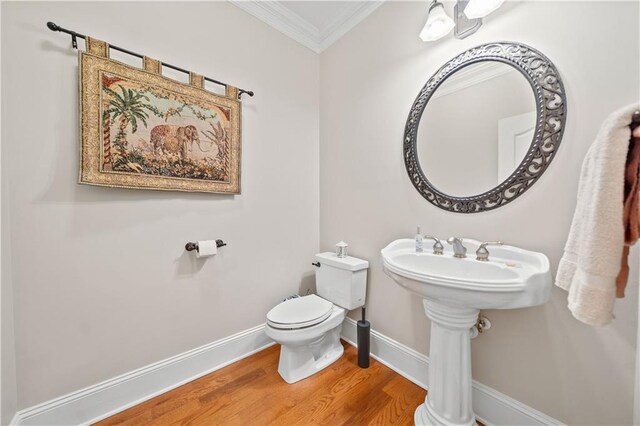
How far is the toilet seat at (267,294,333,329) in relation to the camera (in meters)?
1.41

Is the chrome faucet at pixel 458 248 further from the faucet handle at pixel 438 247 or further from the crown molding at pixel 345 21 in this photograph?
the crown molding at pixel 345 21

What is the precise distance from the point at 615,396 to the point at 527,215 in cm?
73

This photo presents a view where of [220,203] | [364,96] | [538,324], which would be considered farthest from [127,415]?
[364,96]

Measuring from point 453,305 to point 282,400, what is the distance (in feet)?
3.51

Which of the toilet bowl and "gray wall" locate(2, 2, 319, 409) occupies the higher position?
"gray wall" locate(2, 2, 319, 409)

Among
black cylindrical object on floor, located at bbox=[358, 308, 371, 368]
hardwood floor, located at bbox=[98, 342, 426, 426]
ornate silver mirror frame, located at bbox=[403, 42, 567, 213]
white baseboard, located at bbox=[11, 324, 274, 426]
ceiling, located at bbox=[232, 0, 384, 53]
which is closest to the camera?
ornate silver mirror frame, located at bbox=[403, 42, 567, 213]

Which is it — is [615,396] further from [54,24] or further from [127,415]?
[54,24]

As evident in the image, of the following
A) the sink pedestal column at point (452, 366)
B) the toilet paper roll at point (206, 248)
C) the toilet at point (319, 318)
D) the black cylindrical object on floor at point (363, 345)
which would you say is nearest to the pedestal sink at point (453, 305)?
the sink pedestal column at point (452, 366)

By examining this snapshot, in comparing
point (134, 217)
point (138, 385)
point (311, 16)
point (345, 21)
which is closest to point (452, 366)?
point (138, 385)

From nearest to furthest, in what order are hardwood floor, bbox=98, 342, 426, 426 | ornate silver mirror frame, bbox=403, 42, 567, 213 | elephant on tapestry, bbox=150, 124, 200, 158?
ornate silver mirror frame, bbox=403, 42, 567, 213 < hardwood floor, bbox=98, 342, 426, 426 < elephant on tapestry, bbox=150, 124, 200, 158

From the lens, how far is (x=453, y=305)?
0.96 meters

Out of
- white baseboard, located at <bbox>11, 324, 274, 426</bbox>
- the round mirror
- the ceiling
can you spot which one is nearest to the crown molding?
the ceiling

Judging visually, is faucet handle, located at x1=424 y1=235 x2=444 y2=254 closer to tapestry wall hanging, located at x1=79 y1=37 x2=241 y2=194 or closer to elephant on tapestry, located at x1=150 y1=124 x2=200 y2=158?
tapestry wall hanging, located at x1=79 y1=37 x2=241 y2=194

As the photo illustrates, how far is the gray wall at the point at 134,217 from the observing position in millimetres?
1061
